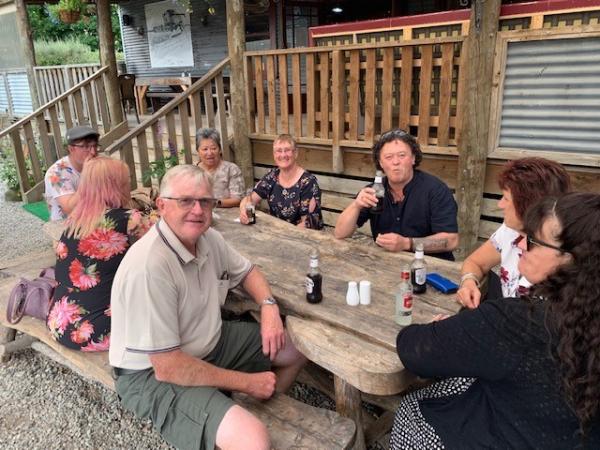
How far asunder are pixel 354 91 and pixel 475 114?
1259 mm

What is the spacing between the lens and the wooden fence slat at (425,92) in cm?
425

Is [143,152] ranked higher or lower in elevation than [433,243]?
higher

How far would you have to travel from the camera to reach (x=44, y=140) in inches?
290

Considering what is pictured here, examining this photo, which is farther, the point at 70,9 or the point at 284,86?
the point at 70,9

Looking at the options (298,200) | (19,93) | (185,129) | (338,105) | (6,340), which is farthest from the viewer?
(19,93)

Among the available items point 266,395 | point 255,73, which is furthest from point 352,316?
point 255,73

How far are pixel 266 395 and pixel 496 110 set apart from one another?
10.8 feet

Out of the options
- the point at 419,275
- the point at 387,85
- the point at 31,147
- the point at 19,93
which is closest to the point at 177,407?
the point at 419,275

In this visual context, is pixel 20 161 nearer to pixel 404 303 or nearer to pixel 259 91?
pixel 259 91

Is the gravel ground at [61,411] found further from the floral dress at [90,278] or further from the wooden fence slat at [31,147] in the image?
the wooden fence slat at [31,147]

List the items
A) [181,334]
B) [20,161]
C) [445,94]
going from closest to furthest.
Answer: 1. [181,334]
2. [445,94]
3. [20,161]

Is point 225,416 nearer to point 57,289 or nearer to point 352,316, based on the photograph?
point 352,316

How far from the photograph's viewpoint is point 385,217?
3043 mm

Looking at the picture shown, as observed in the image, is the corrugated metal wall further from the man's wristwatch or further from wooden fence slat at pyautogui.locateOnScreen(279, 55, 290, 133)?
the man's wristwatch
